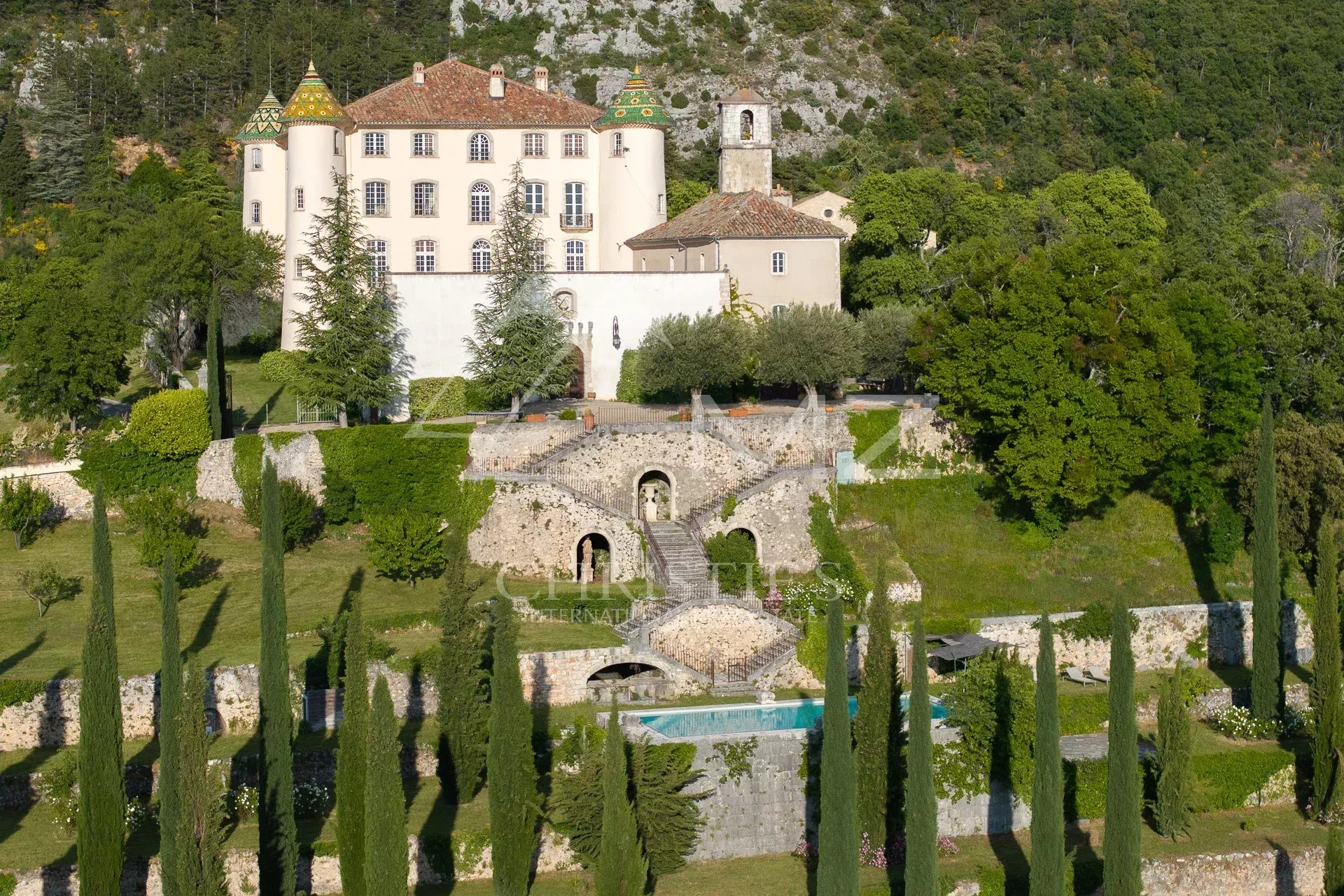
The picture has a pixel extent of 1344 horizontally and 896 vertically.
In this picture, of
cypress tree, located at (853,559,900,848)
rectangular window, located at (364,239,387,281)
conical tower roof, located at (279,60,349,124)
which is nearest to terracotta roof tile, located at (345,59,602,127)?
conical tower roof, located at (279,60,349,124)

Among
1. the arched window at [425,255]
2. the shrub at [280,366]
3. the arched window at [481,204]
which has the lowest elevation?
the shrub at [280,366]

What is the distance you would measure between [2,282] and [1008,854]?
4675 centimetres

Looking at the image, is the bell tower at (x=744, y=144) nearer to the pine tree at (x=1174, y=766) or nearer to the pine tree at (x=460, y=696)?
the pine tree at (x=460, y=696)

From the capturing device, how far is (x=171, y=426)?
1924 inches

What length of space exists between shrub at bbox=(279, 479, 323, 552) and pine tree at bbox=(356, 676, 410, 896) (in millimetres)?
14481

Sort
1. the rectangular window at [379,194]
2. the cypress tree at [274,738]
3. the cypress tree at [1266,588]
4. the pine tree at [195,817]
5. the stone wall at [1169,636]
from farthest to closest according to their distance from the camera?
the rectangular window at [379,194]
the stone wall at [1169,636]
the cypress tree at [1266,588]
the cypress tree at [274,738]
the pine tree at [195,817]

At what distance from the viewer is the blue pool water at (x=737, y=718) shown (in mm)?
39812

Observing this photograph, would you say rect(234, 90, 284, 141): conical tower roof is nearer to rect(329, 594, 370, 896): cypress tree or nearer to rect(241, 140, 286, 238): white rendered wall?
rect(241, 140, 286, 238): white rendered wall

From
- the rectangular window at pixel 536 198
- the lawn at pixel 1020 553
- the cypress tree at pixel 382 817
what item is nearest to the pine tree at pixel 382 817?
the cypress tree at pixel 382 817

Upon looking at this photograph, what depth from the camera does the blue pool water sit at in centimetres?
3981

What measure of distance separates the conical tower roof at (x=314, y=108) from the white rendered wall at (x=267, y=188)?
6776 millimetres

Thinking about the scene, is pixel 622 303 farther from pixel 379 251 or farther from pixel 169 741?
pixel 169 741

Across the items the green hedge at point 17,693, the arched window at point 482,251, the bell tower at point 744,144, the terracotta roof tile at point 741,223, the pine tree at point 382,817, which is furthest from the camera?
the bell tower at point 744,144

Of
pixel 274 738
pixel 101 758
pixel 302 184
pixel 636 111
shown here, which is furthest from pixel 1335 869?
pixel 302 184
